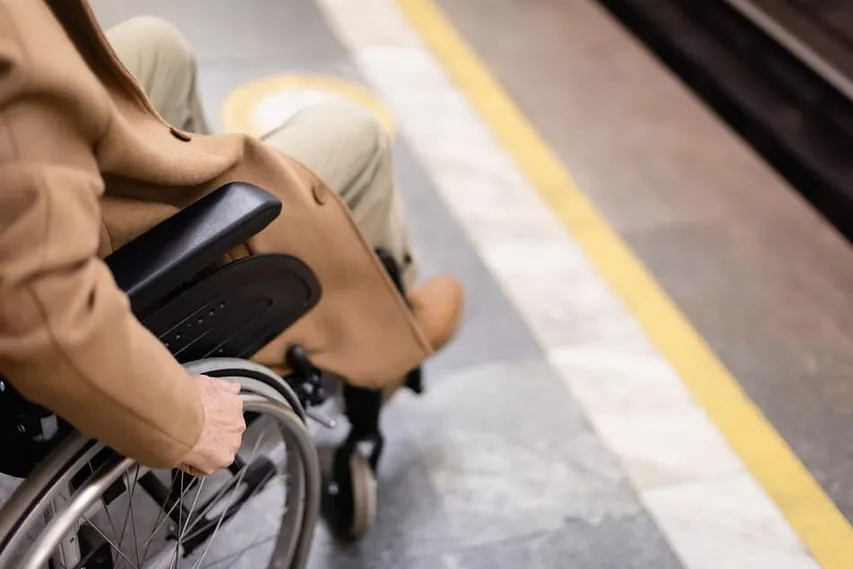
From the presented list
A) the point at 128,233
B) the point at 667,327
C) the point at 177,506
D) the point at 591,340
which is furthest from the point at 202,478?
the point at 667,327

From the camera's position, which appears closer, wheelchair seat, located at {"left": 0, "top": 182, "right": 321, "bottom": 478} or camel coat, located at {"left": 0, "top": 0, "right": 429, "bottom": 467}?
camel coat, located at {"left": 0, "top": 0, "right": 429, "bottom": 467}

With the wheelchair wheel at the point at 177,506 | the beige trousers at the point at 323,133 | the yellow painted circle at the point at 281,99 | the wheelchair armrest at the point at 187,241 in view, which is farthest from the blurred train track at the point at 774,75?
the wheelchair armrest at the point at 187,241

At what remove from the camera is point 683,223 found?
192 cm

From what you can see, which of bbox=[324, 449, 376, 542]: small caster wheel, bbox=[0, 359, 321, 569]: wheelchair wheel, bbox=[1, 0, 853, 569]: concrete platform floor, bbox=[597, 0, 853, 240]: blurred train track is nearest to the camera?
bbox=[0, 359, 321, 569]: wheelchair wheel

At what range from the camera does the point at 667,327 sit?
168 centimetres

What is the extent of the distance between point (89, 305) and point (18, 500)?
195mm

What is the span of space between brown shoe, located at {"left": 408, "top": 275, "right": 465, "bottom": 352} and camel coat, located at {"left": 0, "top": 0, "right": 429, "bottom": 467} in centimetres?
49

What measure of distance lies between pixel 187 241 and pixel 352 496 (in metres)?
0.62

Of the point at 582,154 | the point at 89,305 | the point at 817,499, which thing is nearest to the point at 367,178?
the point at 89,305

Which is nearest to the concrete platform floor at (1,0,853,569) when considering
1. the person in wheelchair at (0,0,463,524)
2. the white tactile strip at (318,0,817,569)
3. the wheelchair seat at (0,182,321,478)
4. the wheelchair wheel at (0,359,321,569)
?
the white tactile strip at (318,0,817,569)

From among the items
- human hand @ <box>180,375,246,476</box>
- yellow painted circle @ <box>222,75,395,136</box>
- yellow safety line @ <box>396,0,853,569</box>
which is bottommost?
yellow safety line @ <box>396,0,853,569</box>

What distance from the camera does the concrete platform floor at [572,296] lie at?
1347 mm

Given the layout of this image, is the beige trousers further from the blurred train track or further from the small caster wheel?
the blurred train track

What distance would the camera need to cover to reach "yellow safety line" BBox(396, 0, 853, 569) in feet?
4.57
